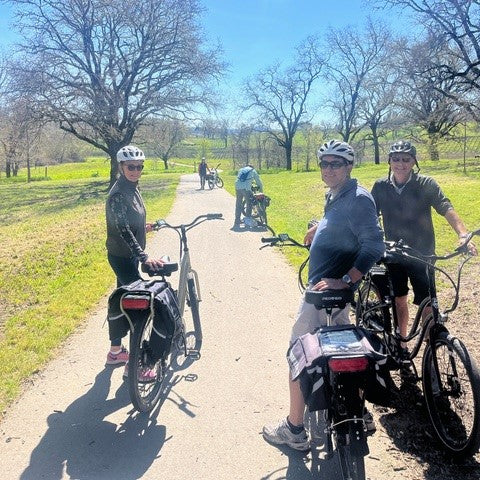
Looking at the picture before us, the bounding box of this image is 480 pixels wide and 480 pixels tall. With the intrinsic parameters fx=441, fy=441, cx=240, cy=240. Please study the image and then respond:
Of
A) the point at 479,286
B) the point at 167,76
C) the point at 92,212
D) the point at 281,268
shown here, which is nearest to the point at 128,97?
the point at 167,76

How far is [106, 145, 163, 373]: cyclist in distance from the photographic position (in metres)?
4.01

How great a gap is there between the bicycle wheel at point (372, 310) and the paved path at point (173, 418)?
0.91m

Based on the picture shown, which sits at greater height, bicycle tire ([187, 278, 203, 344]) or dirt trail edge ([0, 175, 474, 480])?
bicycle tire ([187, 278, 203, 344])

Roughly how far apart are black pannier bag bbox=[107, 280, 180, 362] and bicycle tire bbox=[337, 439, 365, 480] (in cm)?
164

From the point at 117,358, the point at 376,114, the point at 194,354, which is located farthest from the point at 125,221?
the point at 376,114

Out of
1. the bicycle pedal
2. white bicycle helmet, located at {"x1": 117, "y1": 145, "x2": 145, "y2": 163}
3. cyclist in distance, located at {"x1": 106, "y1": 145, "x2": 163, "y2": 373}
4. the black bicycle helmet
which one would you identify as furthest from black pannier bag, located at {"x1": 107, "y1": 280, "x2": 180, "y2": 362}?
the black bicycle helmet

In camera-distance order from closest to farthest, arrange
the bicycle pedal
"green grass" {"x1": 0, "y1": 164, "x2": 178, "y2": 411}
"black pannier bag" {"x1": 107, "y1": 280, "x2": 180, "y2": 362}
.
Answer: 1. "black pannier bag" {"x1": 107, "y1": 280, "x2": 180, "y2": 362}
2. the bicycle pedal
3. "green grass" {"x1": 0, "y1": 164, "x2": 178, "y2": 411}

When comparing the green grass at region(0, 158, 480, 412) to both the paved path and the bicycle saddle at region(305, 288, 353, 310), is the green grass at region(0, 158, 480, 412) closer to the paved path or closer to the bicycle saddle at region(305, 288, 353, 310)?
the paved path

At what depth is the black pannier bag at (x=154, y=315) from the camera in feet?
11.3

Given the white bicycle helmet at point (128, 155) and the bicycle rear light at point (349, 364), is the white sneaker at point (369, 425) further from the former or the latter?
the white bicycle helmet at point (128, 155)

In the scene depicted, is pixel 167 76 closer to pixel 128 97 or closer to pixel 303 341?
pixel 128 97

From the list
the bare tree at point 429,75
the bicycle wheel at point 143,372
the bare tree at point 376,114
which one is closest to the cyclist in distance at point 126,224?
the bicycle wheel at point 143,372

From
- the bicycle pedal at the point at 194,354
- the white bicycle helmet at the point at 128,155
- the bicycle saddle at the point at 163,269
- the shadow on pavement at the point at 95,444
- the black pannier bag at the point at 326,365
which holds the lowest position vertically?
the shadow on pavement at the point at 95,444

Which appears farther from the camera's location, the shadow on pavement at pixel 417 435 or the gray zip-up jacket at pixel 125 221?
the gray zip-up jacket at pixel 125 221
